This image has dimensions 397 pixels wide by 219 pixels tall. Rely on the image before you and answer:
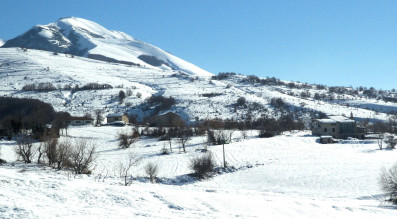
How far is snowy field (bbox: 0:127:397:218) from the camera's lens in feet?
40.4

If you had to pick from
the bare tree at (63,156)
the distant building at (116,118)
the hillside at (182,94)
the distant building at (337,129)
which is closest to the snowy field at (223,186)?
the bare tree at (63,156)

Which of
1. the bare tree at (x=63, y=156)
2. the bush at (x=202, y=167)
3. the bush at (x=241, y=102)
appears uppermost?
the bush at (x=241, y=102)

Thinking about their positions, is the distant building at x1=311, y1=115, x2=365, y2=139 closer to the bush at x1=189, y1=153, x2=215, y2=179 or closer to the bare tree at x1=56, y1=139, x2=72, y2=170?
the bush at x1=189, y1=153, x2=215, y2=179

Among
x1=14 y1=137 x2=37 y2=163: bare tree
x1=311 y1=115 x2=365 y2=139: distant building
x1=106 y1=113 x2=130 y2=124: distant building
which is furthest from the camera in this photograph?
x1=106 y1=113 x2=130 y2=124: distant building

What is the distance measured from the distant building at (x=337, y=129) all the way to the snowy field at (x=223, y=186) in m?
11.3

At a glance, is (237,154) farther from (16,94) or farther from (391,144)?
(16,94)

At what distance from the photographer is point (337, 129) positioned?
6519 cm

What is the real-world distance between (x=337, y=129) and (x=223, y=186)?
4512 cm

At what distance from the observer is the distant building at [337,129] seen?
6469 cm

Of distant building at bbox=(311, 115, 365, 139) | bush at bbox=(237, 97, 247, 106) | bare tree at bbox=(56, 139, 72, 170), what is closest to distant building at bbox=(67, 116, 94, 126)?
bush at bbox=(237, 97, 247, 106)

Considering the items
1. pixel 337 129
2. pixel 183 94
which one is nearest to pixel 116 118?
pixel 183 94

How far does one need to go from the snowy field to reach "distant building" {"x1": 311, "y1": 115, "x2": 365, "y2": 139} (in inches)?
445

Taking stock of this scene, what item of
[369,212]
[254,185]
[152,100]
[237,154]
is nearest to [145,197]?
[369,212]

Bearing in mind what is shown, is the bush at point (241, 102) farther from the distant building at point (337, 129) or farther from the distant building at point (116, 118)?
the distant building at point (337, 129)
